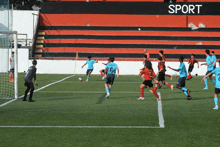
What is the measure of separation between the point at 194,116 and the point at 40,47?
1053 inches

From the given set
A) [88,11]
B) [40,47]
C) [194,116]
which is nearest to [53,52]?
[40,47]

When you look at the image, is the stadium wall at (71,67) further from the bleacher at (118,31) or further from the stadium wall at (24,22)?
the stadium wall at (24,22)

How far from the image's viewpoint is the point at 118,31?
36.0 meters

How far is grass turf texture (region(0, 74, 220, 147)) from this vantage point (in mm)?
7340

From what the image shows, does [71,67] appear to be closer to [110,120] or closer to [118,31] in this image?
[118,31]

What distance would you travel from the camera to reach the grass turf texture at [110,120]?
24.1ft

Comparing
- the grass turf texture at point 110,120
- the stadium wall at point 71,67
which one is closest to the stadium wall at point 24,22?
the stadium wall at point 71,67

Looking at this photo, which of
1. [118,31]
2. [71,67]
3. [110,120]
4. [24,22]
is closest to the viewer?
[110,120]

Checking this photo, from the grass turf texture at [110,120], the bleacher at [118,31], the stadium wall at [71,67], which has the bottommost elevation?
the grass turf texture at [110,120]

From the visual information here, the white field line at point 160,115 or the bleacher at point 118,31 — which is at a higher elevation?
the bleacher at point 118,31

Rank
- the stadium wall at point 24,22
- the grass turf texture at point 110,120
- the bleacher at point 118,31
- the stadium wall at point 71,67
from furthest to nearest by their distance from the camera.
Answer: the stadium wall at point 24,22
the bleacher at point 118,31
the stadium wall at point 71,67
the grass turf texture at point 110,120

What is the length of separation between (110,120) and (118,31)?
26965 mm

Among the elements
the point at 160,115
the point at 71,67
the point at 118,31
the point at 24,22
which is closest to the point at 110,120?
the point at 160,115

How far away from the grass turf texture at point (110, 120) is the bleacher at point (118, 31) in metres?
19.5
